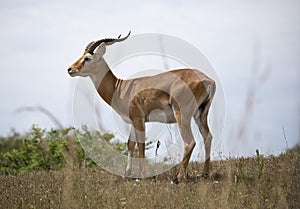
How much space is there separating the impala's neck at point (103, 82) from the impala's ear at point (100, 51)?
180mm

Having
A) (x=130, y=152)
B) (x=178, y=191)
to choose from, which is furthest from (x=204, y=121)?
(x=178, y=191)

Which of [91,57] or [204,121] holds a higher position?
[91,57]

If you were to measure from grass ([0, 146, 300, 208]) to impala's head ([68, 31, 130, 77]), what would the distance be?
2.91m

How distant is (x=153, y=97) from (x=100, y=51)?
6.58 ft

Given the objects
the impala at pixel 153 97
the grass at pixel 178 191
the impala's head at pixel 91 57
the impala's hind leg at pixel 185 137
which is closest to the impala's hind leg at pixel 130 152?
the impala at pixel 153 97

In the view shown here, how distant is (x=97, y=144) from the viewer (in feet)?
56.6

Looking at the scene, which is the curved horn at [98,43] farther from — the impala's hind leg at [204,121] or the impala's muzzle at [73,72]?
the impala's hind leg at [204,121]

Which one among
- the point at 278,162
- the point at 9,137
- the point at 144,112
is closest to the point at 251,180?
the point at 278,162

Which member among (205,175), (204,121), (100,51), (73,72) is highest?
(100,51)

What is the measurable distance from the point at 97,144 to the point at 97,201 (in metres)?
9.27

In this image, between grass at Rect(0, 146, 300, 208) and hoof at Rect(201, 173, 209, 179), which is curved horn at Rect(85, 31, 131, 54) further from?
hoof at Rect(201, 173, 209, 179)

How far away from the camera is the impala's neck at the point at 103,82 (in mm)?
12602

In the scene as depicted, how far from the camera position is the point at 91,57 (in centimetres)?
1239

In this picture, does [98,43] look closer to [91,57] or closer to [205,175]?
[91,57]
